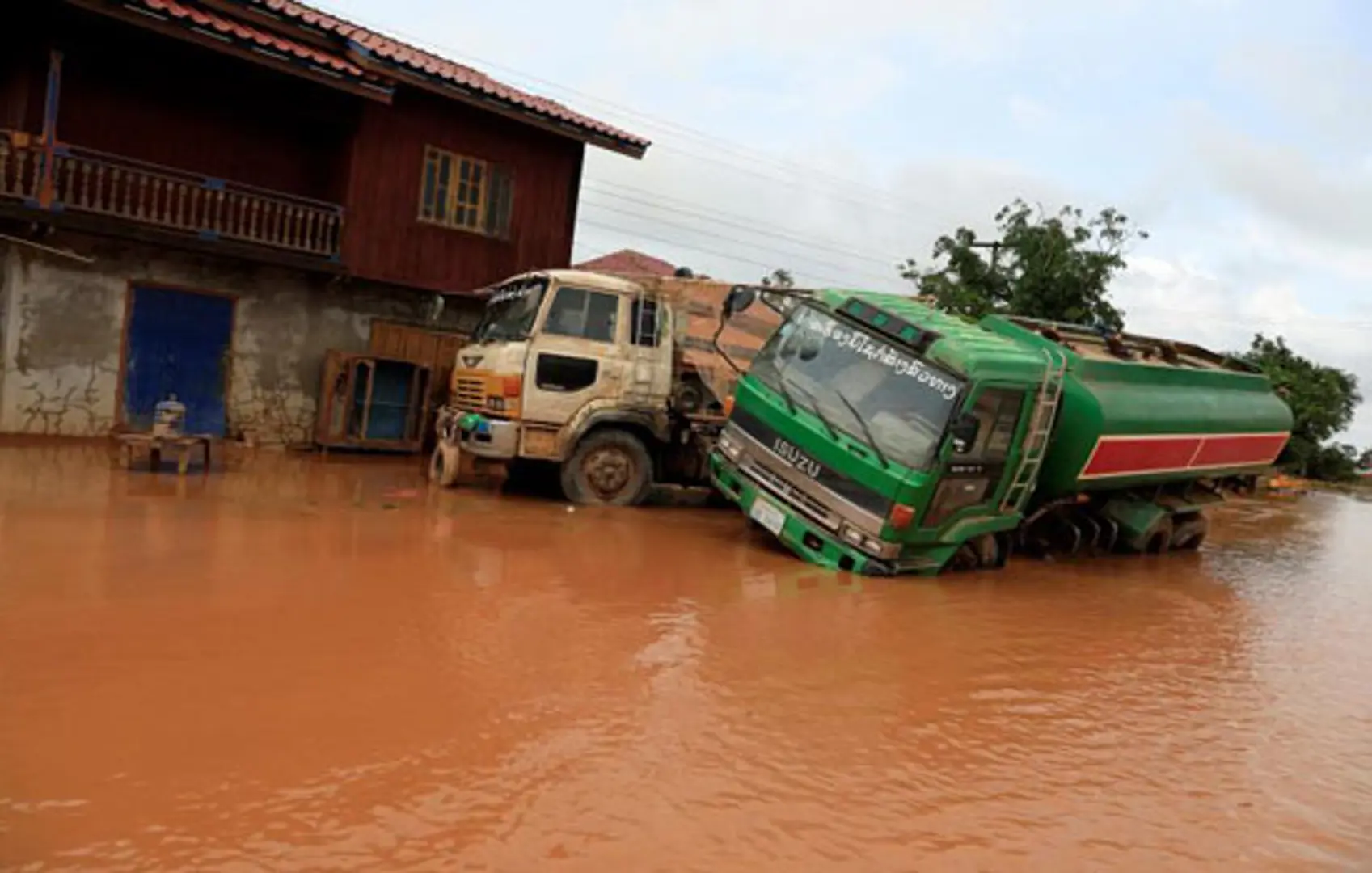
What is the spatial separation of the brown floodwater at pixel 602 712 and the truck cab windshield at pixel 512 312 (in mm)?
2573

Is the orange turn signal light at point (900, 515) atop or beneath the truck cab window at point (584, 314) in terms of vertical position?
beneath

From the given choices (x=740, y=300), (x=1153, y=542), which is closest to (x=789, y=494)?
(x=740, y=300)

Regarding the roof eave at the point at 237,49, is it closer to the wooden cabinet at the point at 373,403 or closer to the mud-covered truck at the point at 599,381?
the wooden cabinet at the point at 373,403

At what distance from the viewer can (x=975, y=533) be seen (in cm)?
895

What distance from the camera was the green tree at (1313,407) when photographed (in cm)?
3469

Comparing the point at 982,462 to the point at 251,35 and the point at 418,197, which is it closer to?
the point at 418,197

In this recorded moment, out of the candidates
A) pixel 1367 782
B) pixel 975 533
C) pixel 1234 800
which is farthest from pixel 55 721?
pixel 975 533

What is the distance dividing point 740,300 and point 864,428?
82.1 inches

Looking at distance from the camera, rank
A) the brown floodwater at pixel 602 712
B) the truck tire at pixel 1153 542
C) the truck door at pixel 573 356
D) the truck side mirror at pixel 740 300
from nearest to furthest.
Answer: the brown floodwater at pixel 602 712 → the truck side mirror at pixel 740 300 → the truck door at pixel 573 356 → the truck tire at pixel 1153 542

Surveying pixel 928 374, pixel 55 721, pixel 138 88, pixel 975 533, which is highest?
pixel 138 88

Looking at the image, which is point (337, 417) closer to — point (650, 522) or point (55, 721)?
point (650, 522)

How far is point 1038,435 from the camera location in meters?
9.06

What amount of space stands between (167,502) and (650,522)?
449 centimetres

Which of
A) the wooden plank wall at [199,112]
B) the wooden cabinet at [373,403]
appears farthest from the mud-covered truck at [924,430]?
the wooden plank wall at [199,112]
